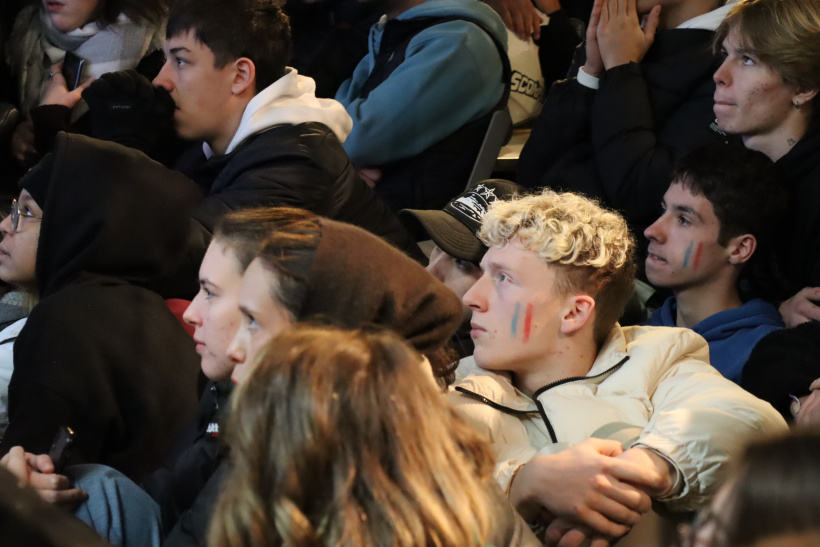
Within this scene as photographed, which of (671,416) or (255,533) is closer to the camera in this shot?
(255,533)

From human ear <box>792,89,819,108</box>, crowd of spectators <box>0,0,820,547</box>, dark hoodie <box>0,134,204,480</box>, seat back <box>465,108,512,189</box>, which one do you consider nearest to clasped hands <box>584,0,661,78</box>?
crowd of spectators <box>0,0,820,547</box>

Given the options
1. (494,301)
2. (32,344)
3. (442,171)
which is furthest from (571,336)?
(442,171)

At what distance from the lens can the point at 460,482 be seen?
3.86ft

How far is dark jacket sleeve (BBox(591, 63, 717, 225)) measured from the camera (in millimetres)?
2635

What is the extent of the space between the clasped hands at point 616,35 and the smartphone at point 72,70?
1.95m

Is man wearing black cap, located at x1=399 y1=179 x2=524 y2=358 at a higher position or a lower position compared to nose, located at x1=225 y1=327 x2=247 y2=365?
lower

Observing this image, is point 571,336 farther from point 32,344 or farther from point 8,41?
point 8,41

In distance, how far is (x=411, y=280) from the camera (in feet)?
5.14

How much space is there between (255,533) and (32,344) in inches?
44.3

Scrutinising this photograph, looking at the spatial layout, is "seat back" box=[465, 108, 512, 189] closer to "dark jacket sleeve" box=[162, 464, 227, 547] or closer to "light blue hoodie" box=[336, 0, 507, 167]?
"light blue hoodie" box=[336, 0, 507, 167]

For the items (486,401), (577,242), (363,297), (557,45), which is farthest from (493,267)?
(557,45)

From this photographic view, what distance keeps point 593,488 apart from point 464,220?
0.95 m

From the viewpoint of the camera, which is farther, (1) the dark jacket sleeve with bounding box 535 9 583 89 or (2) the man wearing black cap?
(1) the dark jacket sleeve with bounding box 535 9 583 89

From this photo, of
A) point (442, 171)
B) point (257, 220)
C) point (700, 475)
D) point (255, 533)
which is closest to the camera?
point (255, 533)
